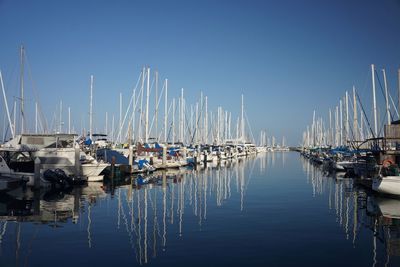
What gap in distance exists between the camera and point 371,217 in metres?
20.8

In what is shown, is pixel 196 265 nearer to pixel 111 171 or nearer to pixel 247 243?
pixel 247 243

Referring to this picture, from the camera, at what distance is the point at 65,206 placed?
23828mm

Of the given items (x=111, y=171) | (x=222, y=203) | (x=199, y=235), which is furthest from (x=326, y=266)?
→ (x=111, y=171)

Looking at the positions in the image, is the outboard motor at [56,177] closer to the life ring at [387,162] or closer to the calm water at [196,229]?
the calm water at [196,229]

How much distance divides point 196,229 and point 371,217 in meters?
9.80

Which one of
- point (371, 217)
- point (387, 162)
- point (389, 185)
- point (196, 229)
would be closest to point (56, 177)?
point (196, 229)

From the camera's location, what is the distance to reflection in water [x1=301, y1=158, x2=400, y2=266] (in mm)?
14675

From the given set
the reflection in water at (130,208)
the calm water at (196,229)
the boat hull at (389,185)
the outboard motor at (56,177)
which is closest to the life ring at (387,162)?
the boat hull at (389,185)

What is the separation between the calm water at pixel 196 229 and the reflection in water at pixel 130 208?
49 mm

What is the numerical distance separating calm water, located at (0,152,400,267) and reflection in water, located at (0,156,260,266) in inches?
1.9

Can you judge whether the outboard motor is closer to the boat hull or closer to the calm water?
the calm water

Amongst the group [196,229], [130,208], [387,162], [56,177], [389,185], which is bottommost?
[196,229]

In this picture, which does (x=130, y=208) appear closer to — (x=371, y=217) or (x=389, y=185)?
(x=371, y=217)

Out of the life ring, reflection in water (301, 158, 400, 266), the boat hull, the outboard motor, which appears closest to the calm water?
reflection in water (301, 158, 400, 266)
